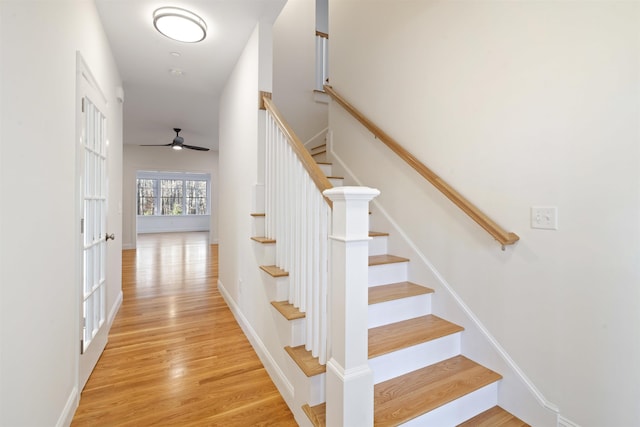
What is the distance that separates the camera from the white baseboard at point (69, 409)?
4.83ft

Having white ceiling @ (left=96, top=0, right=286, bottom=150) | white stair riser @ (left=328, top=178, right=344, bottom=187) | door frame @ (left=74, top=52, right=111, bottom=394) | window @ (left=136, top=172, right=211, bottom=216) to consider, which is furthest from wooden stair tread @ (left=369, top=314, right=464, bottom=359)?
window @ (left=136, top=172, right=211, bottom=216)

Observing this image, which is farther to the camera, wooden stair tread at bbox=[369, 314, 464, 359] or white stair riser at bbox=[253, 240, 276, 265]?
white stair riser at bbox=[253, 240, 276, 265]

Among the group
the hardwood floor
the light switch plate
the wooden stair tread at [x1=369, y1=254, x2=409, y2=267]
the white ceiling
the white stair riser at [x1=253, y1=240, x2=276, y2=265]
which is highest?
the white ceiling

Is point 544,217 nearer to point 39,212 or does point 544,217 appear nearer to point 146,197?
point 39,212

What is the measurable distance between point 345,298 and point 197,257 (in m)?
5.77

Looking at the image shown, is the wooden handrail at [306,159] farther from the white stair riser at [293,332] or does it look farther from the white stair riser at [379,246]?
the white stair riser at [379,246]

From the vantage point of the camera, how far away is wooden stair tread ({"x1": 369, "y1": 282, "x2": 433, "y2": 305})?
1930 mm

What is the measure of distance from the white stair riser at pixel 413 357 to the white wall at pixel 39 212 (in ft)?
4.88

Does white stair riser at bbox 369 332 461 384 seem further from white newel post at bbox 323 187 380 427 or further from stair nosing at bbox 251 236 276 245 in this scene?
A: stair nosing at bbox 251 236 276 245

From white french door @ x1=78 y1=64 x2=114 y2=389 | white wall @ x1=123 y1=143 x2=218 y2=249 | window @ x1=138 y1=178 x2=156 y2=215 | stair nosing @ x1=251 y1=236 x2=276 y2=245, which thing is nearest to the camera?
white french door @ x1=78 y1=64 x2=114 y2=389

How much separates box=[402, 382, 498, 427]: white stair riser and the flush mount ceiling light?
A: 292 cm

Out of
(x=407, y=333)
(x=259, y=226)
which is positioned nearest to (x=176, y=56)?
(x=259, y=226)

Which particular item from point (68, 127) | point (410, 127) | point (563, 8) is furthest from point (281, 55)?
point (563, 8)

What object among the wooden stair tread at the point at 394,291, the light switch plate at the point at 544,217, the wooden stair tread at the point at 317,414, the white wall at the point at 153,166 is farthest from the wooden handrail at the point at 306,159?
the white wall at the point at 153,166
